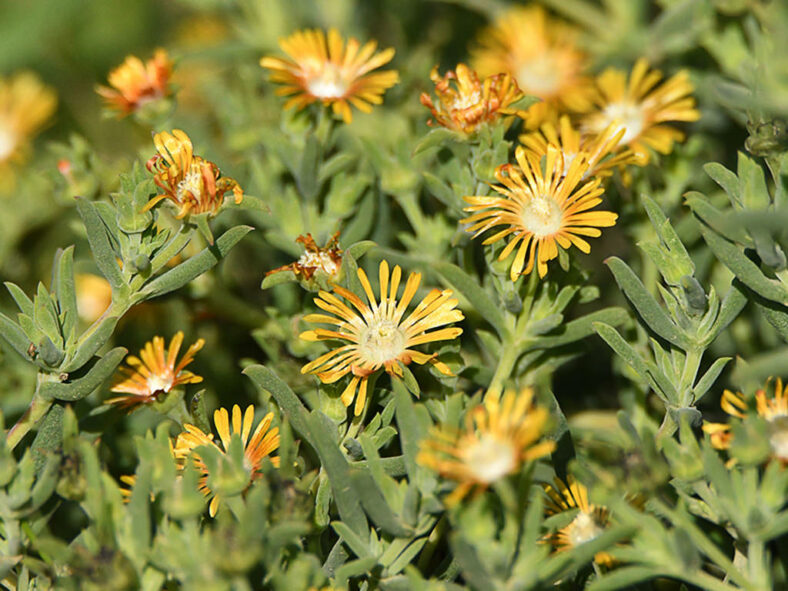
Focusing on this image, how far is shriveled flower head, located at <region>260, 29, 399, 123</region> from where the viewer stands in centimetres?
83

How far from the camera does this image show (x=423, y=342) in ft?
2.16

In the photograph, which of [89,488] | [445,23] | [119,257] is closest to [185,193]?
[119,257]

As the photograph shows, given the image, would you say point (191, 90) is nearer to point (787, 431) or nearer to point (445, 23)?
point (445, 23)

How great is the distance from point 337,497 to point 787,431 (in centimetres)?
33

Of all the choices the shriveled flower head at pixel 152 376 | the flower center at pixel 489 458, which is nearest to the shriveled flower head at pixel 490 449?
the flower center at pixel 489 458

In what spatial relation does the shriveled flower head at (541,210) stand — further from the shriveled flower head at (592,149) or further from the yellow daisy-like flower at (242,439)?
the yellow daisy-like flower at (242,439)

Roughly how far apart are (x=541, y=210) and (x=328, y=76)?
1.03 ft

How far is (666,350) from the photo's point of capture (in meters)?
0.70

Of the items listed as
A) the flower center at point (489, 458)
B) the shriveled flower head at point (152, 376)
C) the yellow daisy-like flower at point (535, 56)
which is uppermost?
the yellow daisy-like flower at point (535, 56)

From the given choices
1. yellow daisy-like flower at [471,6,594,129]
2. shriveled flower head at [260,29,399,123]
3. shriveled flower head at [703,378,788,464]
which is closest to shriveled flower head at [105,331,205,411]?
shriveled flower head at [260,29,399,123]

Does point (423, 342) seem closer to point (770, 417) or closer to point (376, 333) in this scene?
point (376, 333)

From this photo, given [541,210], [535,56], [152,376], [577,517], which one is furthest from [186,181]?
[535,56]

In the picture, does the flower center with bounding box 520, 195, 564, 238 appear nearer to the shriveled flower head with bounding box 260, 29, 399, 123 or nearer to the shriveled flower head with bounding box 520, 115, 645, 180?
the shriveled flower head with bounding box 520, 115, 645, 180

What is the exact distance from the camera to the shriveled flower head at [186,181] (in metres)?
0.69
